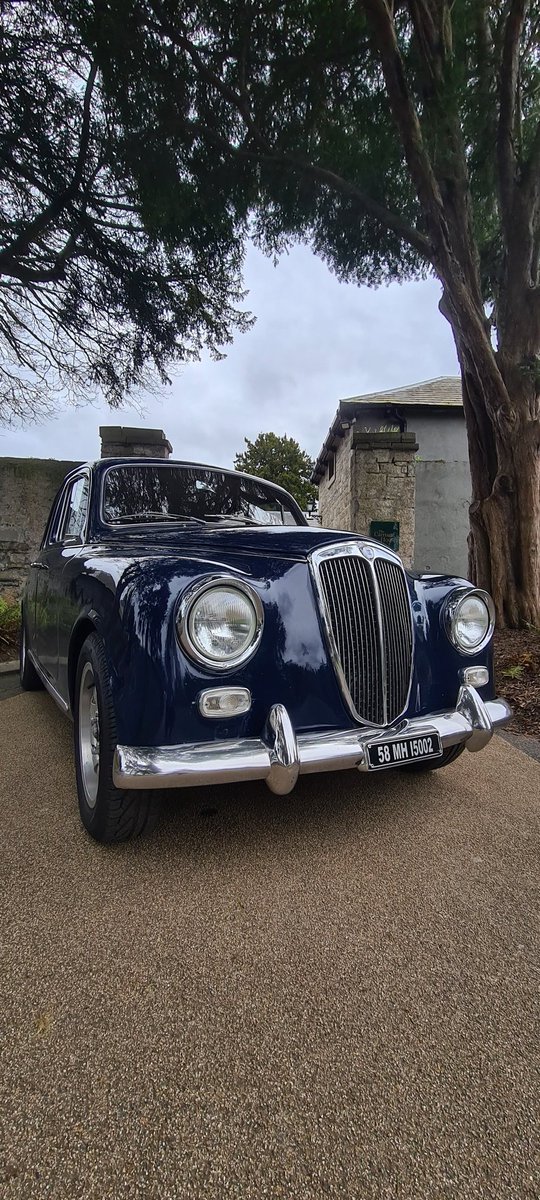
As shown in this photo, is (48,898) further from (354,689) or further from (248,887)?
(354,689)

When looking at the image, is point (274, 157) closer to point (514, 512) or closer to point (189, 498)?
point (514, 512)

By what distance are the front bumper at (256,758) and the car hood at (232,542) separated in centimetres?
60

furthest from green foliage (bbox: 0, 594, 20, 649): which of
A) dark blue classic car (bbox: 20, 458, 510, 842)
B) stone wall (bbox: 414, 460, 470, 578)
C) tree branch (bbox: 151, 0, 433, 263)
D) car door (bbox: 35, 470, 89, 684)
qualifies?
stone wall (bbox: 414, 460, 470, 578)

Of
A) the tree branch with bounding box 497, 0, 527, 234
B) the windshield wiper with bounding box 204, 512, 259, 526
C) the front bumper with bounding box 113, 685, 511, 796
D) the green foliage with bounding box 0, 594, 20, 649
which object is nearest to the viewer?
the front bumper with bounding box 113, 685, 511, 796

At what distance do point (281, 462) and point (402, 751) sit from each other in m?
37.7

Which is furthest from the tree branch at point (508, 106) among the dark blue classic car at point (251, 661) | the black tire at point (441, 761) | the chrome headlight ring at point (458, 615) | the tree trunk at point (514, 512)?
the black tire at point (441, 761)

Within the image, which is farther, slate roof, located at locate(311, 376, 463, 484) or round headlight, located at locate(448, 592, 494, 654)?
slate roof, located at locate(311, 376, 463, 484)

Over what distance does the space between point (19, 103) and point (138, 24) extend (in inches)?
68.6

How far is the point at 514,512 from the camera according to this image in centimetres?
584

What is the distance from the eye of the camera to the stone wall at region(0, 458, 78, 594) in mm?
6805

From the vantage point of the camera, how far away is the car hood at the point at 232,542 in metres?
1.94

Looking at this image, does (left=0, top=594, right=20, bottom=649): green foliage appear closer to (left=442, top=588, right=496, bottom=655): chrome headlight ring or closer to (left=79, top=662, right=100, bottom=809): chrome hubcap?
(left=79, top=662, right=100, bottom=809): chrome hubcap

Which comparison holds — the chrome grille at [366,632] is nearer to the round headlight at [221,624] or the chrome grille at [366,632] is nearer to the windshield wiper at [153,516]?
the round headlight at [221,624]

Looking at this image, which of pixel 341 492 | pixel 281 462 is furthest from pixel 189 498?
pixel 281 462
